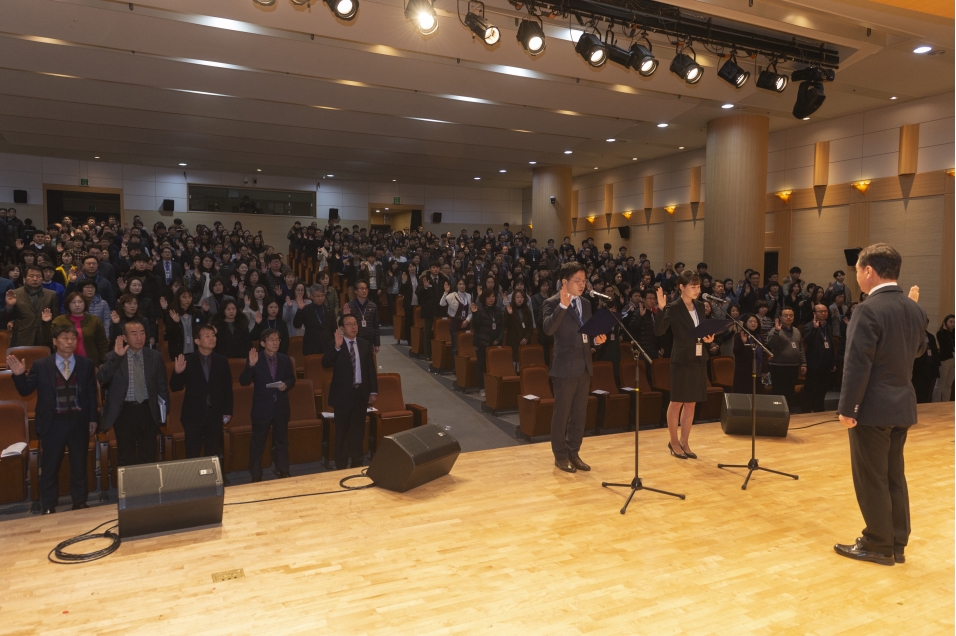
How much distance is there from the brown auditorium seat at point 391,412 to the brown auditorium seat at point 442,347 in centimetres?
210

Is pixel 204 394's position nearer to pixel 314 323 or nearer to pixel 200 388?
pixel 200 388

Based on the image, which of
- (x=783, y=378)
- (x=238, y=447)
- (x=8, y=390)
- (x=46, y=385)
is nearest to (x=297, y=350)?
(x=238, y=447)

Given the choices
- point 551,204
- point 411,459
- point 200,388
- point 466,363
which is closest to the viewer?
point 411,459

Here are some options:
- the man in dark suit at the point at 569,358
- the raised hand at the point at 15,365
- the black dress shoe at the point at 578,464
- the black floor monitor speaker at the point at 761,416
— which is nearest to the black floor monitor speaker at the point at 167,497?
the raised hand at the point at 15,365

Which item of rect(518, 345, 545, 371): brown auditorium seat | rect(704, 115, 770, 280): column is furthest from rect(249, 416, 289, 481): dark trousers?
rect(704, 115, 770, 280): column

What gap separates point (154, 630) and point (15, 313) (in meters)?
4.42

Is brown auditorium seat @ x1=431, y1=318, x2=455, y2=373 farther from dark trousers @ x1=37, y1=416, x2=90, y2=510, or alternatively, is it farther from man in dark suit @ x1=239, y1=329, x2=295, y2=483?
dark trousers @ x1=37, y1=416, x2=90, y2=510

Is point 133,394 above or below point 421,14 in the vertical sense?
below

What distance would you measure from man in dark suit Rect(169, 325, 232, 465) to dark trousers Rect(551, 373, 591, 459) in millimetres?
2412

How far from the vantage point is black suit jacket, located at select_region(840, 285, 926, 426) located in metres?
2.49

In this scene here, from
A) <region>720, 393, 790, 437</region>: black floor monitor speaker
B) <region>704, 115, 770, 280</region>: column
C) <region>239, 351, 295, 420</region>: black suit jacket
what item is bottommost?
<region>720, 393, 790, 437</region>: black floor monitor speaker

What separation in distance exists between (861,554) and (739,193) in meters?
8.65

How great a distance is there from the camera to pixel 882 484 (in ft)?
8.43

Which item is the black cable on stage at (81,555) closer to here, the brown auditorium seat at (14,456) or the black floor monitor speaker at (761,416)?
the brown auditorium seat at (14,456)
